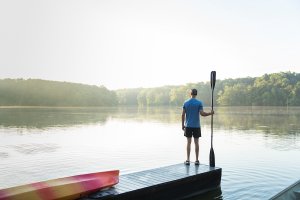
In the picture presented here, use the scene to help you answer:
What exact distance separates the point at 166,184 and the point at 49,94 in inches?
6556

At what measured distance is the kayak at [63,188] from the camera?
771cm

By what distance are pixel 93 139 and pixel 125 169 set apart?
1240cm

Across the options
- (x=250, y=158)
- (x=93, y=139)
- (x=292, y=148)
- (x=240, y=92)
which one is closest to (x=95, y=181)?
(x=250, y=158)

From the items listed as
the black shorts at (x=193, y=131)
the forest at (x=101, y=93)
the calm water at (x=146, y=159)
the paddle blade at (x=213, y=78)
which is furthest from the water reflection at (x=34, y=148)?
the forest at (x=101, y=93)

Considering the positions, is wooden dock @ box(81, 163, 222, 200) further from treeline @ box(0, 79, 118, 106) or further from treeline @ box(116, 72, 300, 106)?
treeline @ box(0, 79, 118, 106)

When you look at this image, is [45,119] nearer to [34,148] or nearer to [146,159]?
[34,148]

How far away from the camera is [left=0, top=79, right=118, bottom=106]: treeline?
163250 mm

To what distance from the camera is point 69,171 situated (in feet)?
51.6

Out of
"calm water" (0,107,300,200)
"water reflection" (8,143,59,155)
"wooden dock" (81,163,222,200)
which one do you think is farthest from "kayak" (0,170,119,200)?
"water reflection" (8,143,59,155)

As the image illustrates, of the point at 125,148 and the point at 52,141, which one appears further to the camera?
the point at 52,141

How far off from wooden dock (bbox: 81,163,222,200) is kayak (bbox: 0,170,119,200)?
0.66ft

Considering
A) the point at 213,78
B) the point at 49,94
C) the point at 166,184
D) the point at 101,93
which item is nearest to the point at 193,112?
the point at 213,78

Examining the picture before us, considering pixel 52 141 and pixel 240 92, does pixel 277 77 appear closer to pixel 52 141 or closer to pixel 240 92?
pixel 240 92

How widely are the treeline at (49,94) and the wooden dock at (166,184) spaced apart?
517 feet
